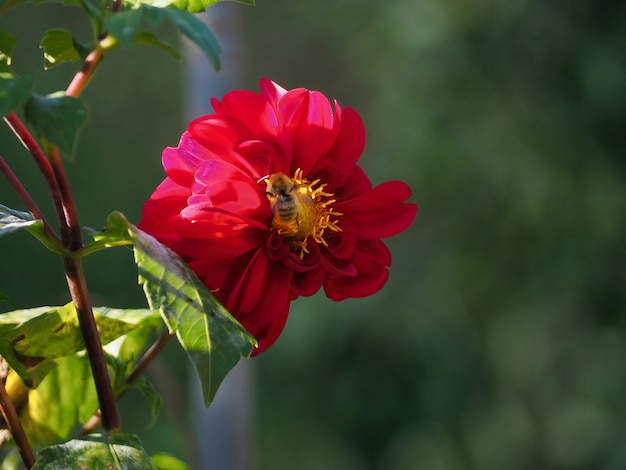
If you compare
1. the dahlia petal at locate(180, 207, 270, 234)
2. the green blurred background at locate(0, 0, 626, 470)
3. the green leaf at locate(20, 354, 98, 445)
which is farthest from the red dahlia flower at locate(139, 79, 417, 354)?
the green blurred background at locate(0, 0, 626, 470)

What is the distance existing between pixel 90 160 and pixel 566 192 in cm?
206

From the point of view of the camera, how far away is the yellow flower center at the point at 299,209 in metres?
0.34

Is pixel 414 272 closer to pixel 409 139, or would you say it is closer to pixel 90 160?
pixel 409 139

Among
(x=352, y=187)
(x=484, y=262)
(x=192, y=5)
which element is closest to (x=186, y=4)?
(x=192, y=5)

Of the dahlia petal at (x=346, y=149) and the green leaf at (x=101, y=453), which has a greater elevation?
the dahlia petal at (x=346, y=149)

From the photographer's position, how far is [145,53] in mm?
3564

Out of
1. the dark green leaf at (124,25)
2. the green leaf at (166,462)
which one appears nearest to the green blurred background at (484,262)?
the green leaf at (166,462)

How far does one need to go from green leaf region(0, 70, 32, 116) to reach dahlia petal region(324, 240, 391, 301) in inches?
6.1

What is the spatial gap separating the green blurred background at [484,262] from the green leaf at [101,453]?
116 centimetres

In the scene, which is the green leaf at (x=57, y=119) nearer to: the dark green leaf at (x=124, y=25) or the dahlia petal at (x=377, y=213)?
the dark green leaf at (x=124, y=25)

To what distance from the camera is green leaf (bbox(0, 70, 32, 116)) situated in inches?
9.6

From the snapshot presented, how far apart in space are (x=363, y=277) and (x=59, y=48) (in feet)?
0.50

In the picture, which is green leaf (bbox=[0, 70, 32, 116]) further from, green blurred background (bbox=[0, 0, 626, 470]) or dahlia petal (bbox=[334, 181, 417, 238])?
green blurred background (bbox=[0, 0, 626, 470])

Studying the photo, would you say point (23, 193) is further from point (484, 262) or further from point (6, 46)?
point (484, 262)
